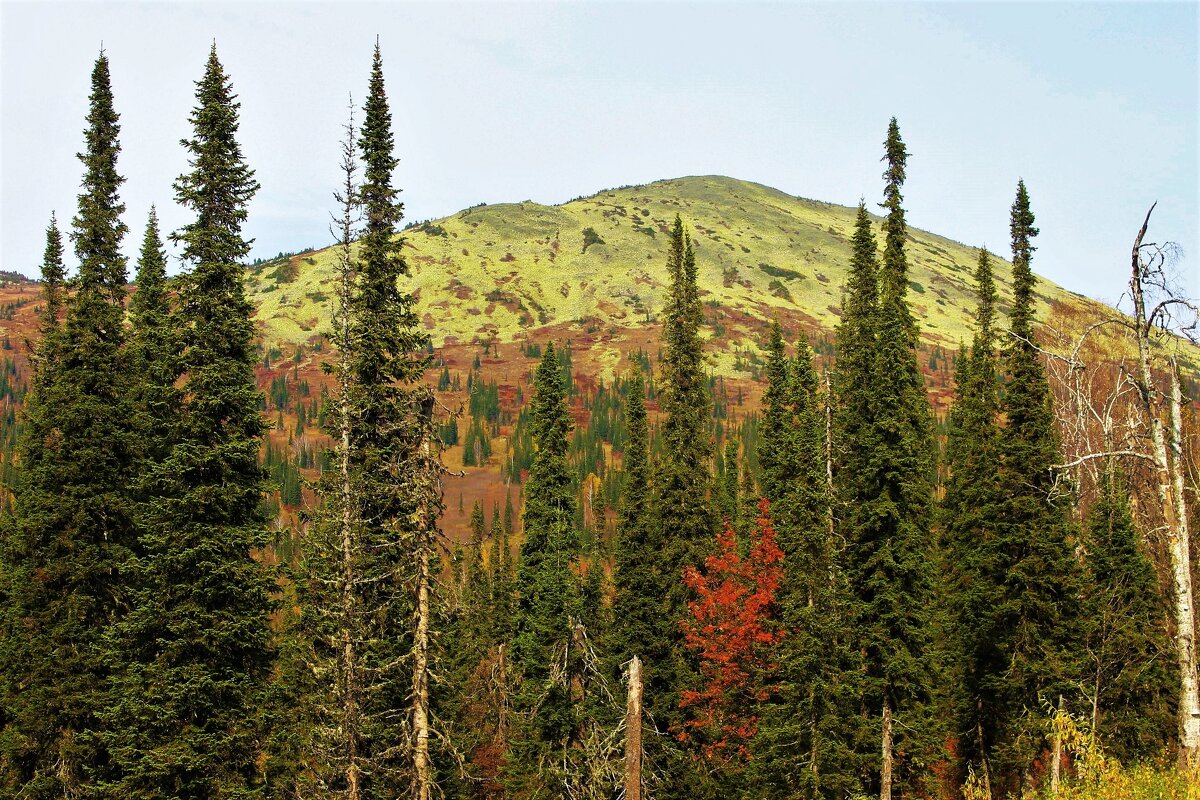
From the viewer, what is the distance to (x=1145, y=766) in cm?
1741

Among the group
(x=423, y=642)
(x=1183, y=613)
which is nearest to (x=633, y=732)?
(x=423, y=642)

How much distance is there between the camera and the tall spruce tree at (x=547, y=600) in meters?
35.7

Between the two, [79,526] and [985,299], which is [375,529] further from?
[985,299]

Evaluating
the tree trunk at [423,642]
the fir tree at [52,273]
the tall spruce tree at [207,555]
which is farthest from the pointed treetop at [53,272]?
the tree trunk at [423,642]

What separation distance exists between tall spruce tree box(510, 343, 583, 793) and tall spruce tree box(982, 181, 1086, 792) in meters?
18.2

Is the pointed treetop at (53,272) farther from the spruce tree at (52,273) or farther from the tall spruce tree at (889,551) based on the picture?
the tall spruce tree at (889,551)

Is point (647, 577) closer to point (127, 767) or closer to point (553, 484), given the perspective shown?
point (553, 484)

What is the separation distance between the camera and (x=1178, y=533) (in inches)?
573

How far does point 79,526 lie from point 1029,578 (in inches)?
1390

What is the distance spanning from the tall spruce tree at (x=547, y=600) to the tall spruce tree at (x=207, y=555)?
1016cm

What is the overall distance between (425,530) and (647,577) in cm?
1975

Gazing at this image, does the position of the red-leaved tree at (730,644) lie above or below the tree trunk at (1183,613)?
below

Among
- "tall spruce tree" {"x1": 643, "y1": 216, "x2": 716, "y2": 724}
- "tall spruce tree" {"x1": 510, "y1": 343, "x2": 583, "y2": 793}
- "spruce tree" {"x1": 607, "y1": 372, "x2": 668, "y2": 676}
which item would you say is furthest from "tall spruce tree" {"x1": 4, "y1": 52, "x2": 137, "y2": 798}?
"tall spruce tree" {"x1": 643, "y1": 216, "x2": 716, "y2": 724}

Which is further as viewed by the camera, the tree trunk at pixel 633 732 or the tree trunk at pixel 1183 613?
the tree trunk at pixel 633 732
